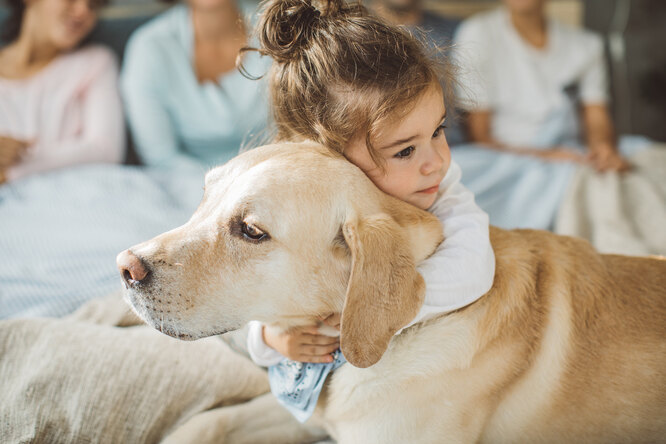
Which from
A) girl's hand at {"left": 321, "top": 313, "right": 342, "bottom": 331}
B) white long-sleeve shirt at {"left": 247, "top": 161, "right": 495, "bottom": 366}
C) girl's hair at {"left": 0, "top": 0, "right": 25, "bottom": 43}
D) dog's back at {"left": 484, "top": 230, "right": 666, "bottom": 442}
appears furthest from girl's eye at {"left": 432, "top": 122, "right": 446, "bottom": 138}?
girl's hair at {"left": 0, "top": 0, "right": 25, "bottom": 43}

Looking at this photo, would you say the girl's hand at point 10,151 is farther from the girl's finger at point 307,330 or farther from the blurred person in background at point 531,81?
the blurred person in background at point 531,81

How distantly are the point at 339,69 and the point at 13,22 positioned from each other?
2941mm

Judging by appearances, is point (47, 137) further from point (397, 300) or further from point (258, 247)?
point (397, 300)

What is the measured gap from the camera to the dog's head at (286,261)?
1054mm

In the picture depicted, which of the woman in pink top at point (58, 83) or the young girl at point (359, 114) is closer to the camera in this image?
the young girl at point (359, 114)

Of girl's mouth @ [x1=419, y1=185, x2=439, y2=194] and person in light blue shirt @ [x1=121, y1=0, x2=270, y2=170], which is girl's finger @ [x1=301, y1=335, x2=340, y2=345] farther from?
person in light blue shirt @ [x1=121, y1=0, x2=270, y2=170]

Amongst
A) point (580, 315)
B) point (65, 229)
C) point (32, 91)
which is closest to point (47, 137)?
point (32, 91)

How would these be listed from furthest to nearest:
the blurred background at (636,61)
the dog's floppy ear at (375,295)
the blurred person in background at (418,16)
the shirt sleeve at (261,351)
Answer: the blurred background at (636,61), the blurred person in background at (418,16), the shirt sleeve at (261,351), the dog's floppy ear at (375,295)

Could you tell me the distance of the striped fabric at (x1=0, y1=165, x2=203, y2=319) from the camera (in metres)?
1.88

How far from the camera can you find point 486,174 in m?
2.88

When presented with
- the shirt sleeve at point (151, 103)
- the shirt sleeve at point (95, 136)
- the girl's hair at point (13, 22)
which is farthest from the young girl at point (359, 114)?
the girl's hair at point (13, 22)

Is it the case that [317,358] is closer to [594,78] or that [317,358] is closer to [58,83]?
[58,83]

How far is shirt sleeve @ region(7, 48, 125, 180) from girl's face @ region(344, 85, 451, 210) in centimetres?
232

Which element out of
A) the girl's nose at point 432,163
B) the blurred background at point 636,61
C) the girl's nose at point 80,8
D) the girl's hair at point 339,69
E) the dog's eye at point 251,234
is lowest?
the blurred background at point 636,61
